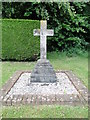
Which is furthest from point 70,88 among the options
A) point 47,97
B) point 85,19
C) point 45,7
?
point 85,19

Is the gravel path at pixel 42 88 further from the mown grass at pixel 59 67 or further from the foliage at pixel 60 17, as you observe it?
the foliage at pixel 60 17

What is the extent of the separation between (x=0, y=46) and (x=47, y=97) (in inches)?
206

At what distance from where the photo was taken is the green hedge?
895 centimetres

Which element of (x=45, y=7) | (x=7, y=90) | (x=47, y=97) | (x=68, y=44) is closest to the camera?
(x=47, y=97)

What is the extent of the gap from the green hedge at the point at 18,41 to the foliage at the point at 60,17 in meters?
1.16

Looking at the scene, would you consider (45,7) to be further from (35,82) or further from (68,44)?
(35,82)

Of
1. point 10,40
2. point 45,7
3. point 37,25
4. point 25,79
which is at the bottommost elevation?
point 25,79

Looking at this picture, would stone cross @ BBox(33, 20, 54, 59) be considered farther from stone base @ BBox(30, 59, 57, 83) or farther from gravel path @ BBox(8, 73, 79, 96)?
gravel path @ BBox(8, 73, 79, 96)

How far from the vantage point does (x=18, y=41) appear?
29.5 feet

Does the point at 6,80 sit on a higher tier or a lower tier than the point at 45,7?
lower

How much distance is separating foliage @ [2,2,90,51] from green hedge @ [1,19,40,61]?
3.79 feet

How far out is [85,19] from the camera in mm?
11391

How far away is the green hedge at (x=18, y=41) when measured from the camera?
352 inches

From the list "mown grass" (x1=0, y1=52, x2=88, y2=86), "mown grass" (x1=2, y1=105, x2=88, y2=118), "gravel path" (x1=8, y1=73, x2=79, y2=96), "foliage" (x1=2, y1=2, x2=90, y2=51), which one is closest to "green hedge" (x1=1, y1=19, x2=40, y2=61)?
"mown grass" (x1=0, y1=52, x2=88, y2=86)
